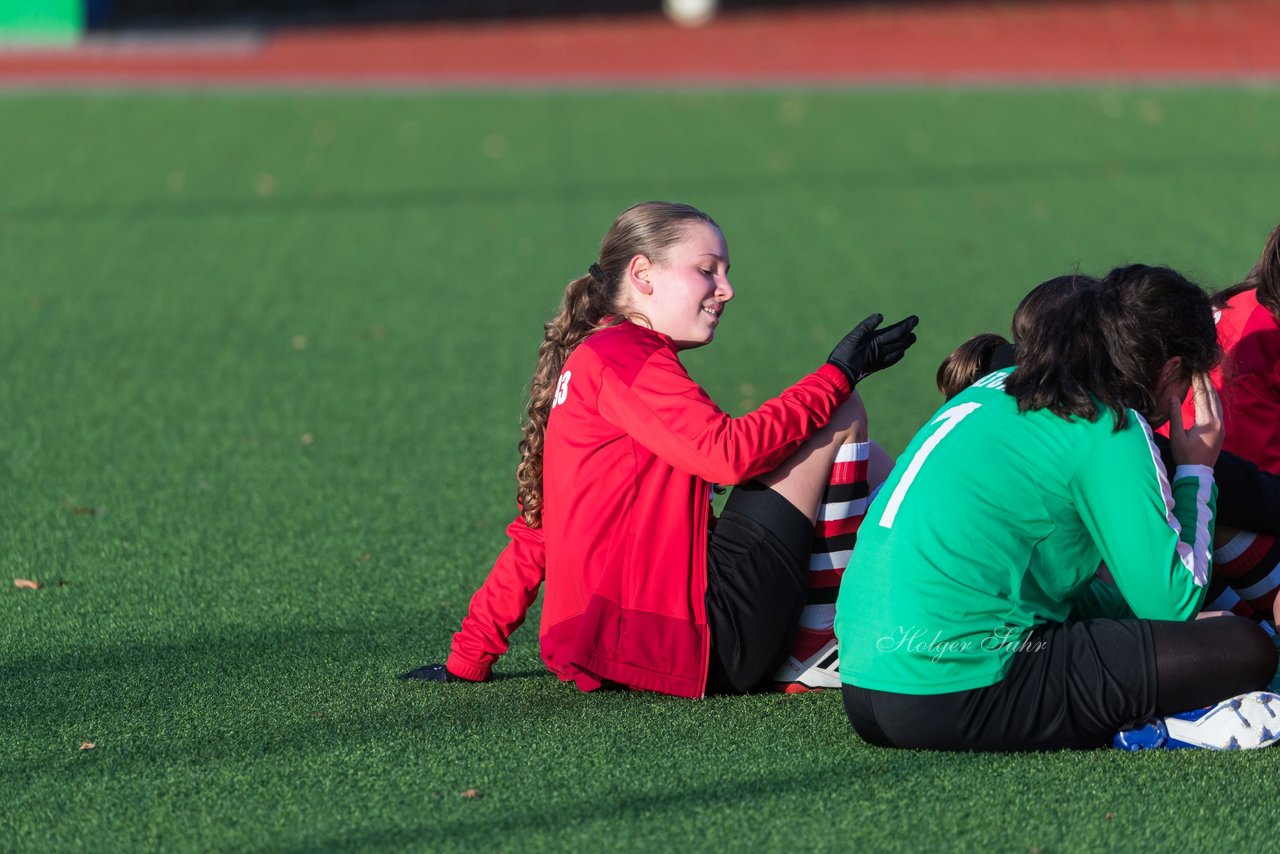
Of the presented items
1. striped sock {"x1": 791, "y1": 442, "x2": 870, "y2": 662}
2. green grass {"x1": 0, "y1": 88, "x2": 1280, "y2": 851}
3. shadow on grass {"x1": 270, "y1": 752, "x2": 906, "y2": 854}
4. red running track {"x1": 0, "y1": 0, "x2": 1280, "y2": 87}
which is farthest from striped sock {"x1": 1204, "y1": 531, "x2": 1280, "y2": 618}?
red running track {"x1": 0, "y1": 0, "x2": 1280, "y2": 87}

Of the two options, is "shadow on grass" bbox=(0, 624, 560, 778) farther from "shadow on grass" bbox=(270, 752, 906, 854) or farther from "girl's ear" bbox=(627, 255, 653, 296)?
"girl's ear" bbox=(627, 255, 653, 296)

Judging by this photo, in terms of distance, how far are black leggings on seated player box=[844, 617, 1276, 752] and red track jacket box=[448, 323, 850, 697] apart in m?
0.50

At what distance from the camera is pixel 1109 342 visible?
3.36 metres

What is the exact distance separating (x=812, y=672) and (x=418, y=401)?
370 cm

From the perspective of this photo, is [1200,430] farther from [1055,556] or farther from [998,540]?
[998,540]

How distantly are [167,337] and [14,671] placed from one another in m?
4.51

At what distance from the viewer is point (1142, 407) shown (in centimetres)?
340

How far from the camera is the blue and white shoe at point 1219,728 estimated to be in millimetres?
3479

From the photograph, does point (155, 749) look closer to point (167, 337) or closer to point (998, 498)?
point (998, 498)

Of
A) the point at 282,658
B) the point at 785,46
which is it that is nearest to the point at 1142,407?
the point at 282,658

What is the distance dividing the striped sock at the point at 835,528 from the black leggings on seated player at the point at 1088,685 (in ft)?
1.31

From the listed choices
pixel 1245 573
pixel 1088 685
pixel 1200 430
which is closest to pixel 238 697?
pixel 1088 685

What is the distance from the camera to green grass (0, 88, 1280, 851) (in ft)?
11.0

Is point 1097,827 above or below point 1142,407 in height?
below
